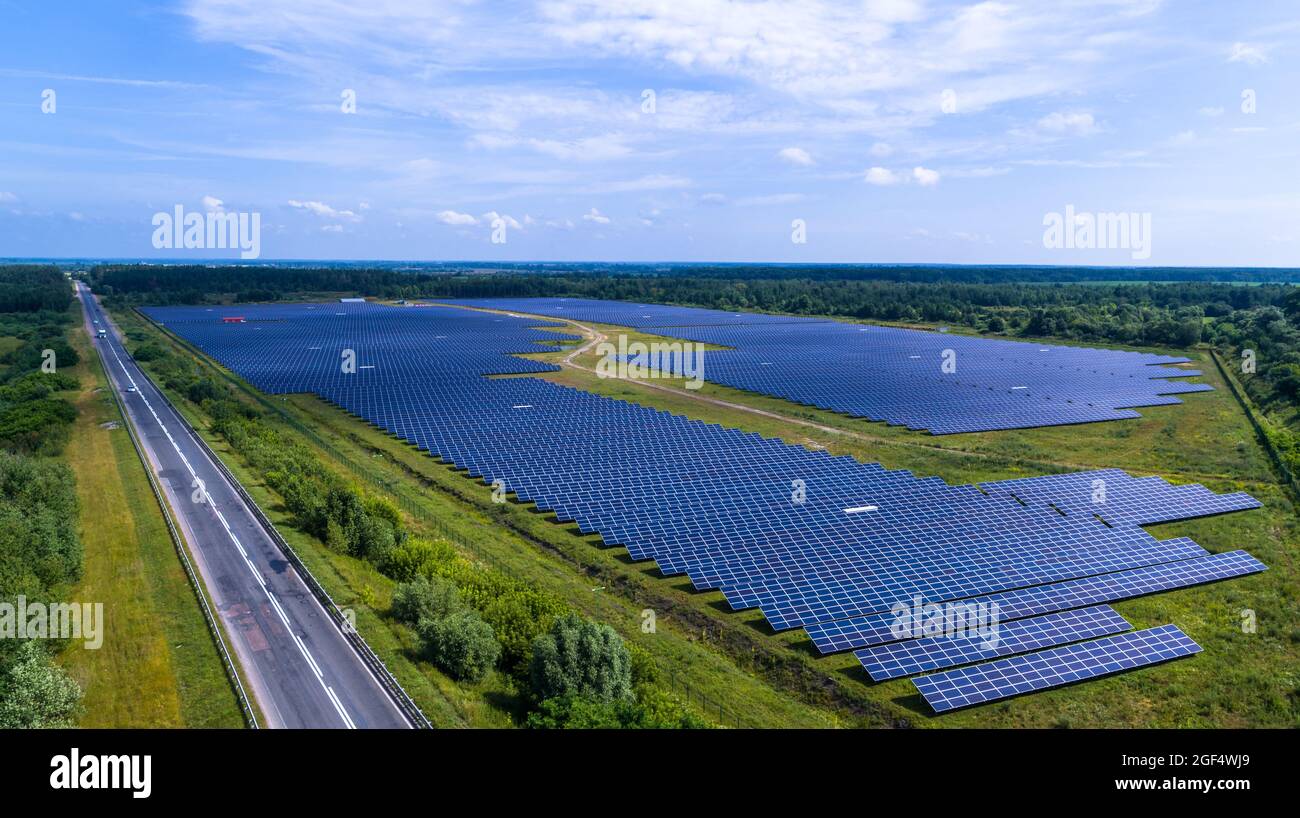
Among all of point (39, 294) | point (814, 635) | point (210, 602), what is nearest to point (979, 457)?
point (814, 635)

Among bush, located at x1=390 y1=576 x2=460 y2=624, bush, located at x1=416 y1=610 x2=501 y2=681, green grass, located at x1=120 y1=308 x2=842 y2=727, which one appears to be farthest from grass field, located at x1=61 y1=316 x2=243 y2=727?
bush, located at x1=390 y1=576 x2=460 y2=624

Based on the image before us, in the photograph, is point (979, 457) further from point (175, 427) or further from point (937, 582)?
point (175, 427)

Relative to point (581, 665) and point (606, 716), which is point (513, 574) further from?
point (606, 716)

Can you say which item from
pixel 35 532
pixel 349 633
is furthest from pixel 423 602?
pixel 35 532

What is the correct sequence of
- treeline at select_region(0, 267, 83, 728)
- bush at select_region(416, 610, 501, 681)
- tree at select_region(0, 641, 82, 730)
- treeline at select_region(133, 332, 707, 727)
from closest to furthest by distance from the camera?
tree at select_region(0, 641, 82, 730) < treeline at select_region(0, 267, 83, 728) < treeline at select_region(133, 332, 707, 727) < bush at select_region(416, 610, 501, 681)

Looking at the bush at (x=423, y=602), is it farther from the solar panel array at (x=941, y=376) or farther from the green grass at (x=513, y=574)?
the solar panel array at (x=941, y=376)

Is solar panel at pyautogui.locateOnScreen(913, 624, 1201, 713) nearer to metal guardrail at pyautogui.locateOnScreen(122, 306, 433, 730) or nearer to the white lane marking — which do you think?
metal guardrail at pyautogui.locateOnScreen(122, 306, 433, 730)
